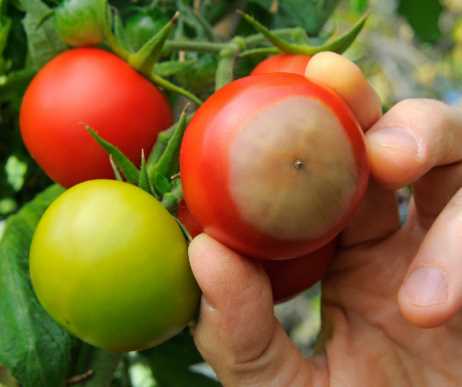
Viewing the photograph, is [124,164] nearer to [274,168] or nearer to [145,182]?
[145,182]

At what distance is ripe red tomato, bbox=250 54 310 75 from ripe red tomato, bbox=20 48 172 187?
0.38 feet

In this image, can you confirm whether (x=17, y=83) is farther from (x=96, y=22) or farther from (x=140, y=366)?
(x=140, y=366)

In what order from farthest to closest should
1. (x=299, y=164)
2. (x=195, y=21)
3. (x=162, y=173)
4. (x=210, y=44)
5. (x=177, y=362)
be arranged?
(x=177, y=362) < (x=195, y=21) < (x=210, y=44) < (x=162, y=173) < (x=299, y=164)

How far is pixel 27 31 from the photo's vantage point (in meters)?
0.75

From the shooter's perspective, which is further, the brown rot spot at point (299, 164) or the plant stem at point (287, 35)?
the plant stem at point (287, 35)

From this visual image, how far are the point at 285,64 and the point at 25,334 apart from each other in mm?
338

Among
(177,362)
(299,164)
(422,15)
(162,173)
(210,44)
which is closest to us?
(299,164)

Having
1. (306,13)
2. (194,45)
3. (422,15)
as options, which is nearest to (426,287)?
(194,45)

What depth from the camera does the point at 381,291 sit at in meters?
0.76

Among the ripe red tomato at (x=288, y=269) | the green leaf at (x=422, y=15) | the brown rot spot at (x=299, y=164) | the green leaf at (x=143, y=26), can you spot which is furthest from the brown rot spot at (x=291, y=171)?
the green leaf at (x=422, y=15)

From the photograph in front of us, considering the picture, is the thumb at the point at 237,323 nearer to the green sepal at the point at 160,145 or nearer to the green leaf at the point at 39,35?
the green sepal at the point at 160,145

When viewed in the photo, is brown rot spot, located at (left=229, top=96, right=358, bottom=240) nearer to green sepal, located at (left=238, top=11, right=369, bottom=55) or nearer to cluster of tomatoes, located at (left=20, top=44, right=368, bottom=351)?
cluster of tomatoes, located at (left=20, top=44, right=368, bottom=351)

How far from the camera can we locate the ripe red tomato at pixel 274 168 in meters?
0.48

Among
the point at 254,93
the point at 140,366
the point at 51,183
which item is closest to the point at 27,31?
the point at 51,183
